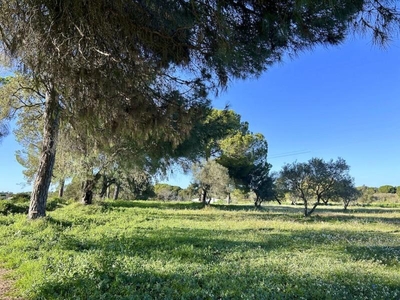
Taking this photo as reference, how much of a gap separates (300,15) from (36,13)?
2516mm

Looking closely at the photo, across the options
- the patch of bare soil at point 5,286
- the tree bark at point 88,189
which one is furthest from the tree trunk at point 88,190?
the patch of bare soil at point 5,286

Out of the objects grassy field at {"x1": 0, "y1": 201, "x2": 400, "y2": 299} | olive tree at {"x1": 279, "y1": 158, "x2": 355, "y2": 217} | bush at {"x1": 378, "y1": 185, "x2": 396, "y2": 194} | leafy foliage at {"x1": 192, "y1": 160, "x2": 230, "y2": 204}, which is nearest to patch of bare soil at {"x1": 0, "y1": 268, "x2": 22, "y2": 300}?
grassy field at {"x1": 0, "y1": 201, "x2": 400, "y2": 299}

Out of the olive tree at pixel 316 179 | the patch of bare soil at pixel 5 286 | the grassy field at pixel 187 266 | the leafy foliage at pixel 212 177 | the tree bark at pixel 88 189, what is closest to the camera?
the patch of bare soil at pixel 5 286

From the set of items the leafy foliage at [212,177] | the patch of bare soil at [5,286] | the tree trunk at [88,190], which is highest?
the leafy foliage at [212,177]

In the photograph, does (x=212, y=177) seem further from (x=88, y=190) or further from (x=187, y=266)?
(x=187, y=266)

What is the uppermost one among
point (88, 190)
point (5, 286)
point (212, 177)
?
point (212, 177)

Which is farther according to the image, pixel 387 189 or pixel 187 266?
pixel 387 189

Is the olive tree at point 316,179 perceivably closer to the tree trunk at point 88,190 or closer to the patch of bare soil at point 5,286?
the tree trunk at point 88,190

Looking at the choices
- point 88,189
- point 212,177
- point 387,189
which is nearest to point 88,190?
point 88,189

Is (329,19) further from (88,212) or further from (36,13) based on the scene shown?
(88,212)

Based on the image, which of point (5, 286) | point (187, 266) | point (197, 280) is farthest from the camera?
point (187, 266)

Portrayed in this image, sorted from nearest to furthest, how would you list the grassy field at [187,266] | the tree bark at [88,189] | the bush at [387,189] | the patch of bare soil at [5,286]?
the patch of bare soil at [5,286] → the grassy field at [187,266] → the tree bark at [88,189] → the bush at [387,189]

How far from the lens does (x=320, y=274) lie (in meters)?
4.37

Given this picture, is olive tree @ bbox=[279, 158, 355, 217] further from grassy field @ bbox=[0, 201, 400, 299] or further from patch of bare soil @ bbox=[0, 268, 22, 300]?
patch of bare soil @ bbox=[0, 268, 22, 300]
